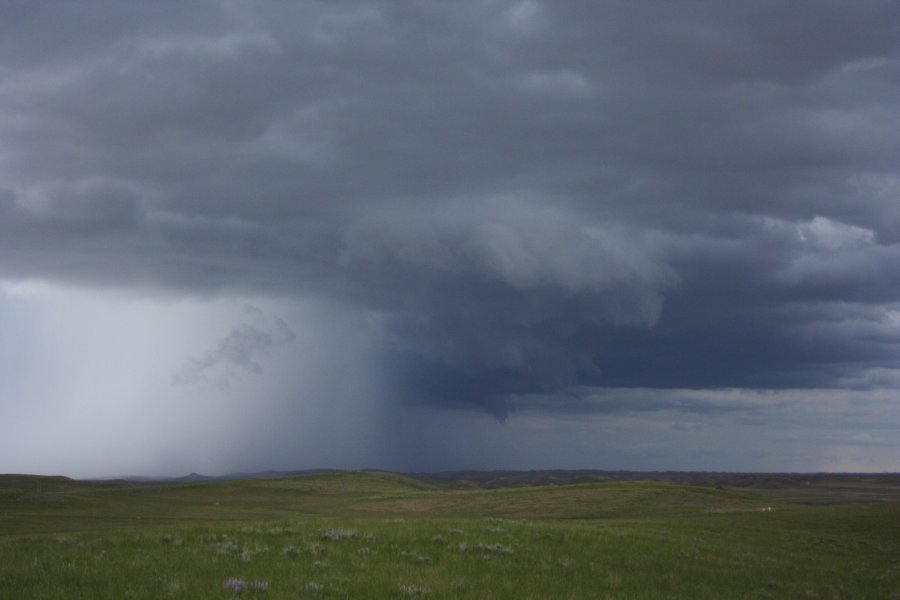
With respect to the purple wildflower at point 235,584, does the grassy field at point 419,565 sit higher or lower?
lower

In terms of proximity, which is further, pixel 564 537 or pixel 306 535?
pixel 564 537

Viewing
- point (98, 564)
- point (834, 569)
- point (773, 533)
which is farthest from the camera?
point (773, 533)

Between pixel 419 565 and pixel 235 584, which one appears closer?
pixel 235 584

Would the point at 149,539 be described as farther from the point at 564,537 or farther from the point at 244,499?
the point at 244,499

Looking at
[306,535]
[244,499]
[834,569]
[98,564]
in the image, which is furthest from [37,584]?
[244,499]

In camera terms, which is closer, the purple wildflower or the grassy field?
the purple wildflower

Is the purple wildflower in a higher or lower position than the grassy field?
higher

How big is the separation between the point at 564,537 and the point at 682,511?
5607 cm

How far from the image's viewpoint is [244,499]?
10894 cm

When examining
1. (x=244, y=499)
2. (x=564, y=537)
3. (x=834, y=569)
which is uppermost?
→ (x=564, y=537)

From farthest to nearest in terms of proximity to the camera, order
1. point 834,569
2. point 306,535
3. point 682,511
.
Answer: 1. point 682,511
2. point 834,569
3. point 306,535

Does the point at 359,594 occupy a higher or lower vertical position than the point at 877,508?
higher

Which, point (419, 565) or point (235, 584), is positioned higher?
point (235, 584)

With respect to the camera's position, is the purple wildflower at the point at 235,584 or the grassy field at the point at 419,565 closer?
the purple wildflower at the point at 235,584
